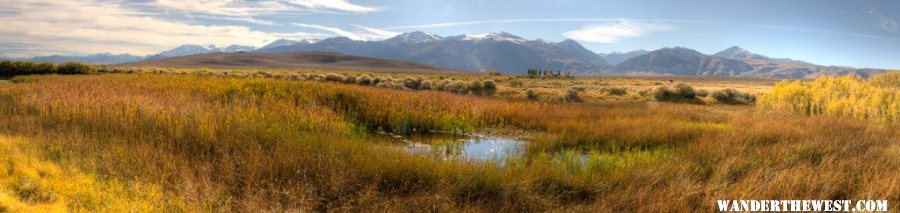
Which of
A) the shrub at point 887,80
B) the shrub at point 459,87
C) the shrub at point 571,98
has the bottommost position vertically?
the shrub at point 571,98

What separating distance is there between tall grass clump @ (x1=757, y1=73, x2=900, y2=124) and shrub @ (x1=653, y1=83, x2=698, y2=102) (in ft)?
27.8

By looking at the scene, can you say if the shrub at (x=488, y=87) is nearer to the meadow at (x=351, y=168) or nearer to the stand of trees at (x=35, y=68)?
the meadow at (x=351, y=168)

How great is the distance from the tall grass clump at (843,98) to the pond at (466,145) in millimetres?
11143

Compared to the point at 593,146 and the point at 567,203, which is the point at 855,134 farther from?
the point at 567,203

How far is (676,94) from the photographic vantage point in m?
29.2

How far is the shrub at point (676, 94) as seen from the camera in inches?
1134

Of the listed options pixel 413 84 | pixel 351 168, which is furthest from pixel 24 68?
pixel 351 168

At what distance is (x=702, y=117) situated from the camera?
14992 mm

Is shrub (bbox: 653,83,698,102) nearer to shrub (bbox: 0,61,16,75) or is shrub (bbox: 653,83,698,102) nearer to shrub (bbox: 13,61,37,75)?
shrub (bbox: 13,61,37,75)

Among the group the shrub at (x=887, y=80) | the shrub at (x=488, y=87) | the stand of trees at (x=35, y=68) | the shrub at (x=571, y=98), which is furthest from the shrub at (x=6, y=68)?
the shrub at (x=887, y=80)

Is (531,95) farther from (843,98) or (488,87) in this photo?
(843,98)

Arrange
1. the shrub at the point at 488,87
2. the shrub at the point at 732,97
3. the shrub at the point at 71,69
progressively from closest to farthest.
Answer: the shrub at the point at 732,97 < the shrub at the point at 488,87 < the shrub at the point at 71,69

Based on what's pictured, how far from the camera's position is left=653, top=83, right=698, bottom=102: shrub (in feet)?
94.5

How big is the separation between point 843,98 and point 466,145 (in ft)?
45.3
